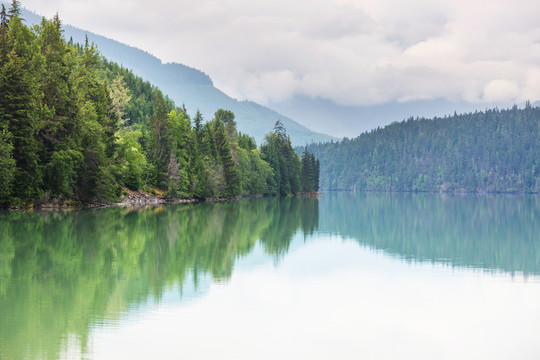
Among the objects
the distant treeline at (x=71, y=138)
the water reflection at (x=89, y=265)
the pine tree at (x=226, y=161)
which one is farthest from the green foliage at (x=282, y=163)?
the water reflection at (x=89, y=265)

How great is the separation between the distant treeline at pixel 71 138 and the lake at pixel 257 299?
20477 millimetres

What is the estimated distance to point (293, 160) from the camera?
159m

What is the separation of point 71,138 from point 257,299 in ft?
154

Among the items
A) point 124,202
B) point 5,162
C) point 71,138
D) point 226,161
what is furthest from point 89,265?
point 226,161

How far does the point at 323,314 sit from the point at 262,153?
418 feet

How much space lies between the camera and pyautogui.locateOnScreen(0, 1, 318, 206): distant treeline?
5425cm

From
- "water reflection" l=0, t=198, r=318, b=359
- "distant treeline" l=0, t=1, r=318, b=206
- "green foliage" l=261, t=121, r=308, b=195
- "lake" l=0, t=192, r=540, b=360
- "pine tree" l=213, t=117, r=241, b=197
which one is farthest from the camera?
"green foliage" l=261, t=121, r=308, b=195

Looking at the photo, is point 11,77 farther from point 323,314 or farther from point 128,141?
point 323,314

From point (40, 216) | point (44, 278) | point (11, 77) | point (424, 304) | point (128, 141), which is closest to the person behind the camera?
point (424, 304)

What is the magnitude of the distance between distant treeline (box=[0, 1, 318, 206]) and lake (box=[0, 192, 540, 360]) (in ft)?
67.2

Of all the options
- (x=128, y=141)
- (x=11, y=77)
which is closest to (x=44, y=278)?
(x=11, y=77)

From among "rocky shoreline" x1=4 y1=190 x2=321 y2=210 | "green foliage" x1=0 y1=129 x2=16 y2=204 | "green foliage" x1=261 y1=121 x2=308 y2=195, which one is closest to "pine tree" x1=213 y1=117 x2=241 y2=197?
"rocky shoreline" x1=4 y1=190 x2=321 y2=210

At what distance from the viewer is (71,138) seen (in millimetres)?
60312

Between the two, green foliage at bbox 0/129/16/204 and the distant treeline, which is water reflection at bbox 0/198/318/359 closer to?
green foliage at bbox 0/129/16/204
